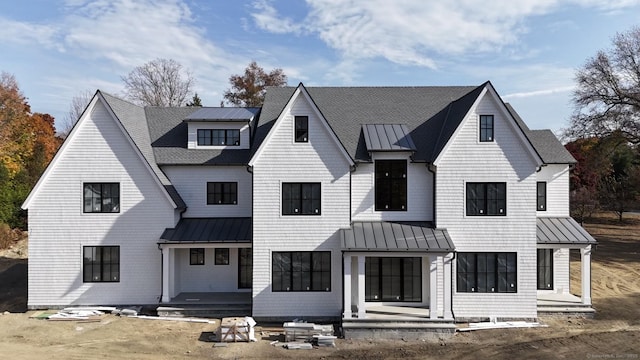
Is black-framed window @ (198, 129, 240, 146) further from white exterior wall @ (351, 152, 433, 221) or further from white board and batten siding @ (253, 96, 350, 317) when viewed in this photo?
white exterior wall @ (351, 152, 433, 221)

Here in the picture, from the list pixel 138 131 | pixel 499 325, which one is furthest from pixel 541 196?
pixel 138 131

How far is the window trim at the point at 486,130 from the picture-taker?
640 inches

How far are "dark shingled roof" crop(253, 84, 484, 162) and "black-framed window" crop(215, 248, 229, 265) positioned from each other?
5.18 m

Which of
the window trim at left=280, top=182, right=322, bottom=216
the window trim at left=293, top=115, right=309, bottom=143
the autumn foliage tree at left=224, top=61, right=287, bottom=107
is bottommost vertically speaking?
the window trim at left=280, top=182, right=322, bottom=216

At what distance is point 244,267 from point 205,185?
4521 millimetres

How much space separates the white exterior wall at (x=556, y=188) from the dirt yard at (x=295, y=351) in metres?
4.69

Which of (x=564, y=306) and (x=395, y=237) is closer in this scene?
(x=395, y=237)

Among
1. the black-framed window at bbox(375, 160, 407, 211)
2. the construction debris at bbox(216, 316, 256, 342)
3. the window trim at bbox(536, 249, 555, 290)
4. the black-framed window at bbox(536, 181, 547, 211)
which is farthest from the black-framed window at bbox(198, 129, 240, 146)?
the window trim at bbox(536, 249, 555, 290)

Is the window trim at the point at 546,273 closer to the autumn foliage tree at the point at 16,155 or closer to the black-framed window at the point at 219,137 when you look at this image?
the black-framed window at the point at 219,137

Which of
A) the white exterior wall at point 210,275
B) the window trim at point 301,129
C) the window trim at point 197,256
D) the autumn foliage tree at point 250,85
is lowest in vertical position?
the white exterior wall at point 210,275

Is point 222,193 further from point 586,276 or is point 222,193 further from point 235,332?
point 586,276

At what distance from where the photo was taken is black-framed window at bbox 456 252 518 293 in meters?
16.0

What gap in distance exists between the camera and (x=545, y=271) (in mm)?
18641

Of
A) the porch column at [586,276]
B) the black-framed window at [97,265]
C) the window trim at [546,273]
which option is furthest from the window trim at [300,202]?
the porch column at [586,276]
